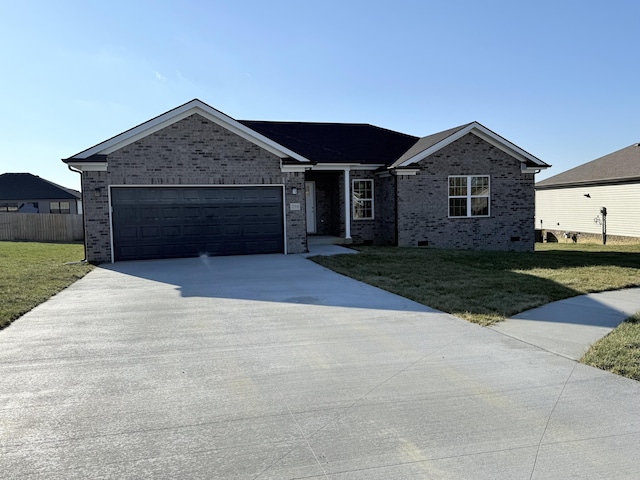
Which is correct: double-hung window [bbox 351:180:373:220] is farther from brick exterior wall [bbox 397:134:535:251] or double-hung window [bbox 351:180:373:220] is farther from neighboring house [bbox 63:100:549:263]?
brick exterior wall [bbox 397:134:535:251]

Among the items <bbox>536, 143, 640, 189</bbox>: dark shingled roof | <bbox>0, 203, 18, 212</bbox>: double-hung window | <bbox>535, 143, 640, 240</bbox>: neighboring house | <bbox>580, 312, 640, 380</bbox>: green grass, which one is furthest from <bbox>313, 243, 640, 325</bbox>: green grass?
<bbox>0, 203, 18, 212</bbox>: double-hung window

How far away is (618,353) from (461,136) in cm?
1482

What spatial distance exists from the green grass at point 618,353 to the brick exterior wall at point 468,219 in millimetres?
12719

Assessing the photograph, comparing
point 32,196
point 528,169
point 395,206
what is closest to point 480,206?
point 528,169

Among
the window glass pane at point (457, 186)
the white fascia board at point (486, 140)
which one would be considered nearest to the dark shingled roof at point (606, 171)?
the white fascia board at point (486, 140)

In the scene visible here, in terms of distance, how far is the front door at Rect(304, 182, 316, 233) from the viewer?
70.5 feet

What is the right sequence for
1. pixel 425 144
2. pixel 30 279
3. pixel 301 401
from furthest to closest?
1. pixel 425 144
2. pixel 30 279
3. pixel 301 401

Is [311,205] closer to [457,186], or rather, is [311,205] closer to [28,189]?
Result: [457,186]

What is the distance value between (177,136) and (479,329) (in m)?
12.3

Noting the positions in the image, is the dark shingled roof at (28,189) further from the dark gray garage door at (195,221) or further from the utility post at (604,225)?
the utility post at (604,225)

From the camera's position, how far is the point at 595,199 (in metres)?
28.9

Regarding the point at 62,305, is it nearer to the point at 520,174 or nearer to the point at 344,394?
the point at 344,394

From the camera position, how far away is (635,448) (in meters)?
3.72

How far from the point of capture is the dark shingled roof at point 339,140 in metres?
20.7
